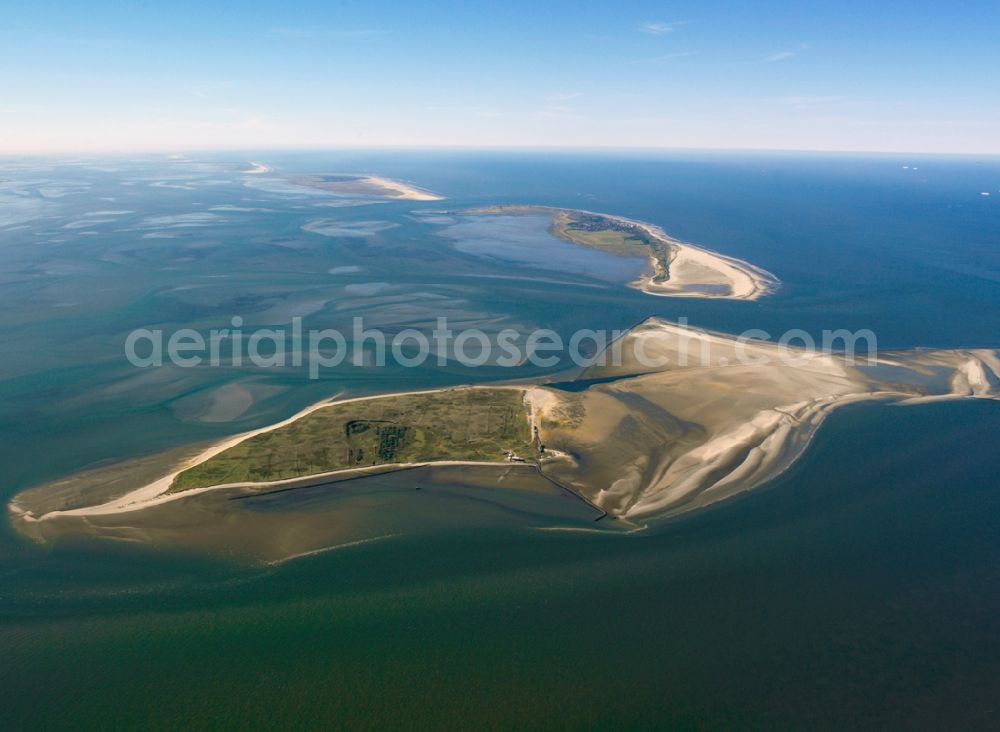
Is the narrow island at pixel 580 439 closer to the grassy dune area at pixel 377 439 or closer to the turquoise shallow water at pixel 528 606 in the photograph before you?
the grassy dune area at pixel 377 439

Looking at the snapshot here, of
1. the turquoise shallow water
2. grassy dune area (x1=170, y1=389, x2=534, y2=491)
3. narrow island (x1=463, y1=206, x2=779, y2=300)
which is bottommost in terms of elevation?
the turquoise shallow water

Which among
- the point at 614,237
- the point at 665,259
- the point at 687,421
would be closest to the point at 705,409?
the point at 687,421

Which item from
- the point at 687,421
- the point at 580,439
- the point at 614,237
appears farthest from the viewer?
the point at 614,237

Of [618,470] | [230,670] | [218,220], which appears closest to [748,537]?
[618,470]

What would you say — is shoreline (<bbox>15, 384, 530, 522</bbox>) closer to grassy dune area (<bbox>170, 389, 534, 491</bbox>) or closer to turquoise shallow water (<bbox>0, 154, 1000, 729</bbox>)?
grassy dune area (<bbox>170, 389, 534, 491</bbox>)

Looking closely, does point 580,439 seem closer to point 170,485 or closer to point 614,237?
point 170,485

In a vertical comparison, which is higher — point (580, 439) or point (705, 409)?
point (705, 409)

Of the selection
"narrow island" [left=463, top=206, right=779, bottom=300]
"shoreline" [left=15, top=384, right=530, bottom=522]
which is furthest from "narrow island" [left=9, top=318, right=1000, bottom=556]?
"narrow island" [left=463, top=206, right=779, bottom=300]

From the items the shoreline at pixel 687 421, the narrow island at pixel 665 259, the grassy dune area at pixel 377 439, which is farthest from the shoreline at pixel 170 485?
the narrow island at pixel 665 259

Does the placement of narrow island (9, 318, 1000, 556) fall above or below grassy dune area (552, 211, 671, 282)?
below
